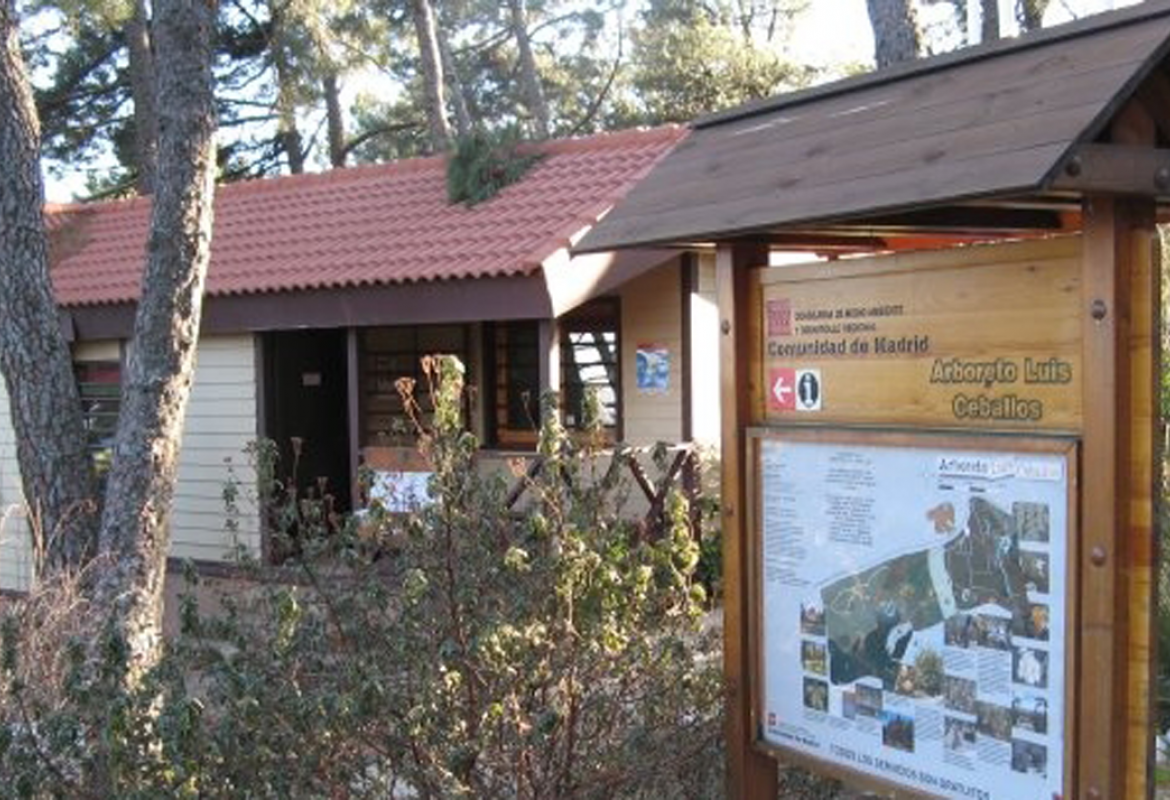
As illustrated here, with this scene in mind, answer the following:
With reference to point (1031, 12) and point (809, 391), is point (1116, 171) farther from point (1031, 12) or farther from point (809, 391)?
point (1031, 12)

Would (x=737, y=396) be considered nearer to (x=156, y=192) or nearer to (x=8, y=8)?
(x=156, y=192)

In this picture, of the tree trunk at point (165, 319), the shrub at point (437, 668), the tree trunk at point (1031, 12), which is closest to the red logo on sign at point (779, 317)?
the shrub at point (437, 668)

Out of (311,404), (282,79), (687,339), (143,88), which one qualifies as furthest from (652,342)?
(143,88)

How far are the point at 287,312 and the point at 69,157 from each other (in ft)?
54.8

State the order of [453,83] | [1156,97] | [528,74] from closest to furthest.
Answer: [1156,97] → [453,83] → [528,74]

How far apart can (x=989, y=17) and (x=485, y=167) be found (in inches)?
418

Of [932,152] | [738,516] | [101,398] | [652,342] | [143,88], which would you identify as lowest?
[738,516]

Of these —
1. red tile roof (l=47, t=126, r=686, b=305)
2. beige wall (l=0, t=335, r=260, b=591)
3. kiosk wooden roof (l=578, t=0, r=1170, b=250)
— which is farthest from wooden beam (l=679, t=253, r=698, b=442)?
kiosk wooden roof (l=578, t=0, r=1170, b=250)

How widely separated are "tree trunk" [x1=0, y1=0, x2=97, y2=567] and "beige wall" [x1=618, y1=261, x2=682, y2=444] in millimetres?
4970

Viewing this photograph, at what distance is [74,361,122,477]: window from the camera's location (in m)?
13.9

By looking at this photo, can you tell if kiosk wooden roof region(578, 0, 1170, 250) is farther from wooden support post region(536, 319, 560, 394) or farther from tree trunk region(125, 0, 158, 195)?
tree trunk region(125, 0, 158, 195)

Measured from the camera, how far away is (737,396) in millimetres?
3840

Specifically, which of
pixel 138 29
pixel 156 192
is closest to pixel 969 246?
pixel 156 192

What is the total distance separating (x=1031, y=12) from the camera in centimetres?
1945
